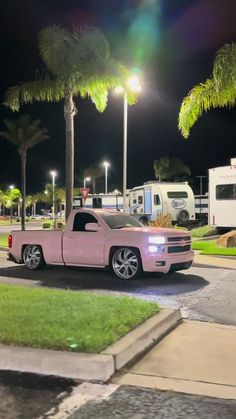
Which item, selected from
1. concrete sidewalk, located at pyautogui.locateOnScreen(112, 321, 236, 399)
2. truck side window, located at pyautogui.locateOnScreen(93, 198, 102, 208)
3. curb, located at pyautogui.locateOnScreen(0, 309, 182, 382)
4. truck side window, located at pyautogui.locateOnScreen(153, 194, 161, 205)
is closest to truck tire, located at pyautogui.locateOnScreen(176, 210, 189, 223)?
truck side window, located at pyautogui.locateOnScreen(153, 194, 161, 205)

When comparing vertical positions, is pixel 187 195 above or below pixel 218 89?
below

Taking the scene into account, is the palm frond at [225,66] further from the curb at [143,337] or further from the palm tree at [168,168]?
the palm tree at [168,168]

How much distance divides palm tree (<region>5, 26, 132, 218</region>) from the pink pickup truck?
7606mm

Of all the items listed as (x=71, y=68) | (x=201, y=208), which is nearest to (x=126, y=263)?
(x=71, y=68)

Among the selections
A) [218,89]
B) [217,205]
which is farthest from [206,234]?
[218,89]

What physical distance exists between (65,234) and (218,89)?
8.02 meters

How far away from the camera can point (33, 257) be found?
1403cm

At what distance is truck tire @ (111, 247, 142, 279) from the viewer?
12.2 m

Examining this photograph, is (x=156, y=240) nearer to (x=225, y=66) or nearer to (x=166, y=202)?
(x=225, y=66)

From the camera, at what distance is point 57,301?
8461 mm

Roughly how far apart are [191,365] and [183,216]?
1166 inches

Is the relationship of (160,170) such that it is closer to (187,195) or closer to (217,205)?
(187,195)

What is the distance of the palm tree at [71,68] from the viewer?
2188 centimetres

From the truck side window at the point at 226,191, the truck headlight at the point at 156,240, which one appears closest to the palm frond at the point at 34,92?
the truck side window at the point at 226,191
